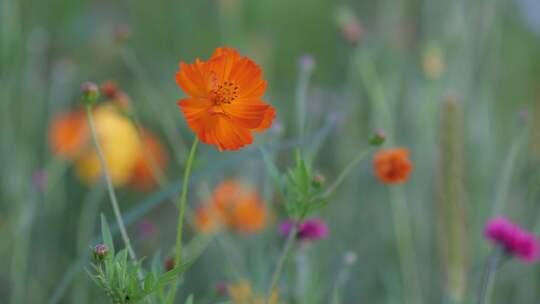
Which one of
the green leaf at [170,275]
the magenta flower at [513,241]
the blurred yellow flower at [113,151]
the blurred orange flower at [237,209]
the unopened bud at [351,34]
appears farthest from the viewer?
the blurred yellow flower at [113,151]

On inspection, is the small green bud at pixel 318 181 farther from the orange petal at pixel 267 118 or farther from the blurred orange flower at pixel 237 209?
the blurred orange flower at pixel 237 209

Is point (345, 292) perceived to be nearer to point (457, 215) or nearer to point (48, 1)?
point (457, 215)

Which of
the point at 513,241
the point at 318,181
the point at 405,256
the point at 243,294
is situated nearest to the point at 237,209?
the point at 405,256

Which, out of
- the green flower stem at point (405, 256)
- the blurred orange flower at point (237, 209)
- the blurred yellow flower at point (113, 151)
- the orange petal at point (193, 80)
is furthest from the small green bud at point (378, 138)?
the blurred yellow flower at point (113, 151)

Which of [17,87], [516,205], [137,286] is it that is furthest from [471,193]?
[137,286]

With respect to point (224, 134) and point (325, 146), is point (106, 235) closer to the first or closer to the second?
point (224, 134)
